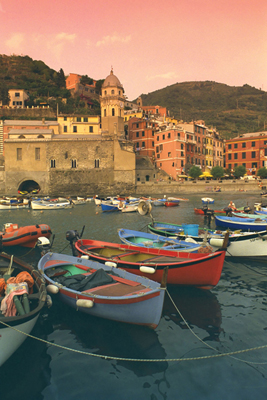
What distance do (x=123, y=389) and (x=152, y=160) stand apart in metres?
61.2

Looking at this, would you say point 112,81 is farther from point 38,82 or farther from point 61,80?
point 38,82

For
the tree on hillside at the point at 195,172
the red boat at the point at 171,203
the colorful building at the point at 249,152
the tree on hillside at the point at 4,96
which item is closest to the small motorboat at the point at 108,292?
the red boat at the point at 171,203

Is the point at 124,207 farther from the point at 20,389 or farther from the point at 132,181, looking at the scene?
the point at 20,389

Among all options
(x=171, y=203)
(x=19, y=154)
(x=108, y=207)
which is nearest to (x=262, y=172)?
(x=171, y=203)

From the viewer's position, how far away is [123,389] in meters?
5.12

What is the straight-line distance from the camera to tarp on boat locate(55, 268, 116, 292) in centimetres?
764

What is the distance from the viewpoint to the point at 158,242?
1281 cm

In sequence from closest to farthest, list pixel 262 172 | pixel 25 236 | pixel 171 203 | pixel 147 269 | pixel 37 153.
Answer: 1. pixel 147 269
2. pixel 25 236
3. pixel 171 203
4. pixel 262 172
5. pixel 37 153

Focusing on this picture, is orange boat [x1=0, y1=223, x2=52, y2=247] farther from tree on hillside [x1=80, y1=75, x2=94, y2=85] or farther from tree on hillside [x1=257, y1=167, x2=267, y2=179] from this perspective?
tree on hillside [x1=80, y1=75, x2=94, y2=85]

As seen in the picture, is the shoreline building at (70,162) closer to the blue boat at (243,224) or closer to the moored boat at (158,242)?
the blue boat at (243,224)

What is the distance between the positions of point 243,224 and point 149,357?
549 inches

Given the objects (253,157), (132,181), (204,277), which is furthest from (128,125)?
(204,277)

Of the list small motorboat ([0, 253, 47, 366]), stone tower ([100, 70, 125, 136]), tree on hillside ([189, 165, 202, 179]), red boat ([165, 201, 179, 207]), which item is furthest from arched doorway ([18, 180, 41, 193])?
small motorboat ([0, 253, 47, 366])

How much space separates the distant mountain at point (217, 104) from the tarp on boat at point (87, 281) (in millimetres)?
96496
